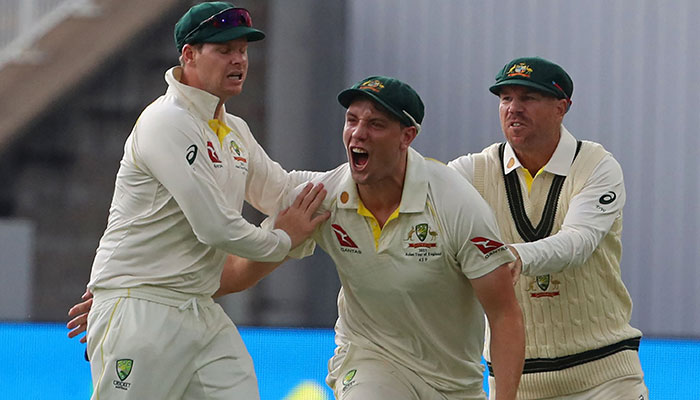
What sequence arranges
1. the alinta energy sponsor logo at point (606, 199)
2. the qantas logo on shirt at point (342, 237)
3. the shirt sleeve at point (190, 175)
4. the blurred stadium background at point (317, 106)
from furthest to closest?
the blurred stadium background at point (317, 106) < the alinta energy sponsor logo at point (606, 199) < the qantas logo on shirt at point (342, 237) < the shirt sleeve at point (190, 175)

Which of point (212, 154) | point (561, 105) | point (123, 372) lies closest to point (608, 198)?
point (561, 105)

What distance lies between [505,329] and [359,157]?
697 millimetres

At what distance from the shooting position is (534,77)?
368cm

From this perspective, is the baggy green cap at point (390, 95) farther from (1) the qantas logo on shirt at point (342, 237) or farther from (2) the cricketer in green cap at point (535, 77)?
(2) the cricketer in green cap at point (535, 77)

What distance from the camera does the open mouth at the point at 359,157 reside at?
128 inches

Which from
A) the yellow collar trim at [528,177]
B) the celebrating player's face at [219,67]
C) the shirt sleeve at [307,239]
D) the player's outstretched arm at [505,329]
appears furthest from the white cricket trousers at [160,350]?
the yellow collar trim at [528,177]

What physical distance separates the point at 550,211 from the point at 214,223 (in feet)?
4.10

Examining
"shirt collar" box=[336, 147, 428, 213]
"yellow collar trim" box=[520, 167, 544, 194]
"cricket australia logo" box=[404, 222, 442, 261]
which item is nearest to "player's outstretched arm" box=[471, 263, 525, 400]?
"cricket australia logo" box=[404, 222, 442, 261]

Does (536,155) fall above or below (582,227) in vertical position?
above

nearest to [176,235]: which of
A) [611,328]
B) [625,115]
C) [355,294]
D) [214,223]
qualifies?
[214,223]

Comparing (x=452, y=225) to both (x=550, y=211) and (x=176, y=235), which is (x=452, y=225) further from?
(x=176, y=235)

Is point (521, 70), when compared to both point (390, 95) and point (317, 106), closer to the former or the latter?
point (390, 95)

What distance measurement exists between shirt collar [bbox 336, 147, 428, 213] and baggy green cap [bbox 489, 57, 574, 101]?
0.52 metres

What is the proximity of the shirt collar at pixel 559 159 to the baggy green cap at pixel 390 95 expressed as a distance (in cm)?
59
